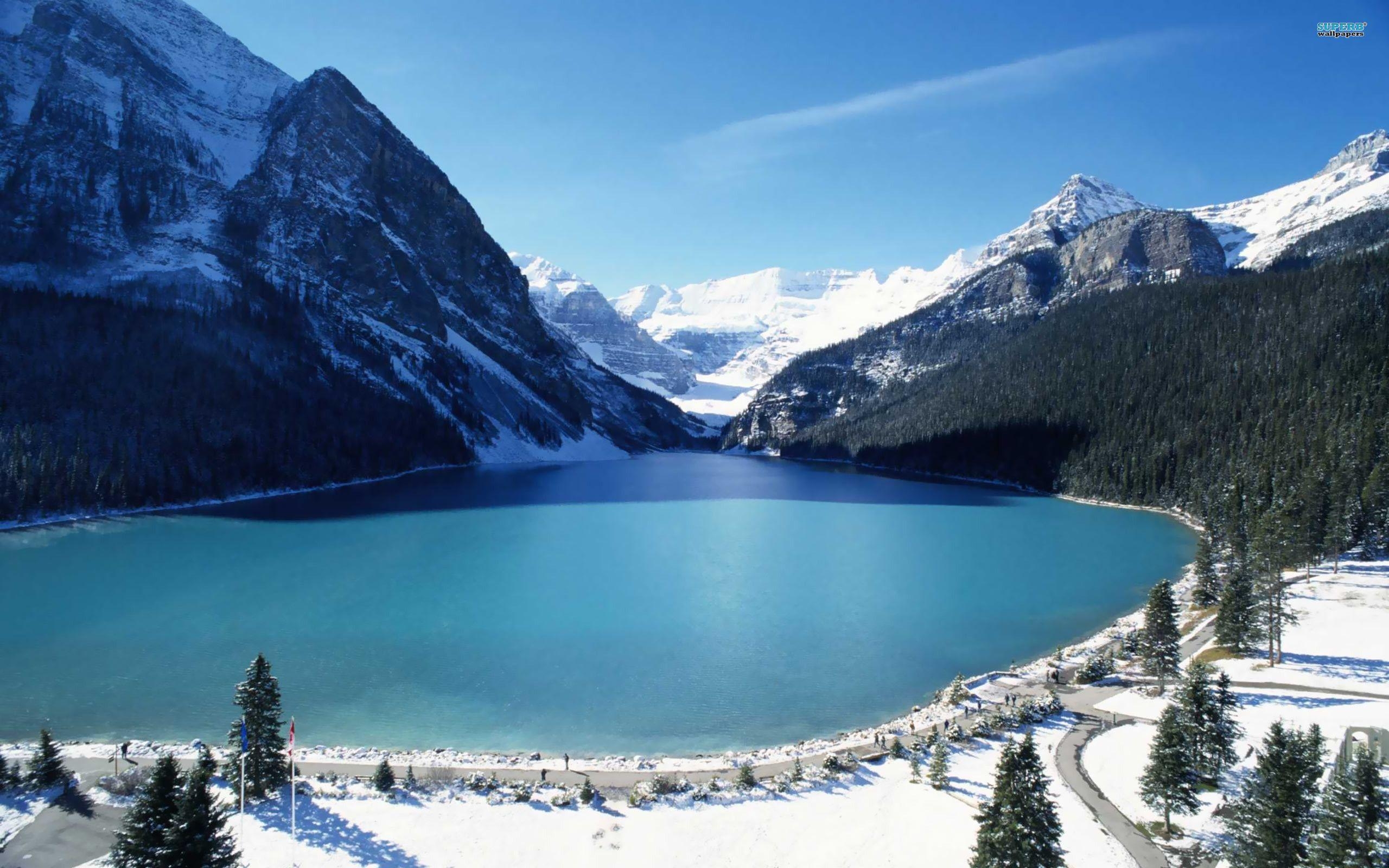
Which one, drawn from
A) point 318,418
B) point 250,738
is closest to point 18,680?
point 250,738

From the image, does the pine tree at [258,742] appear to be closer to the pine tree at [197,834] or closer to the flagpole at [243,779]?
the flagpole at [243,779]

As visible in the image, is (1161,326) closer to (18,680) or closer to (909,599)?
(909,599)

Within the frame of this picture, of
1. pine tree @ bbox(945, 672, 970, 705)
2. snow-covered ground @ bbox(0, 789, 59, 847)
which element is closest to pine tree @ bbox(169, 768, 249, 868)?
snow-covered ground @ bbox(0, 789, 59, 847)

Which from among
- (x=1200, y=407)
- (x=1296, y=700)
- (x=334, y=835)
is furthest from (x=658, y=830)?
(x=1200, y=407)

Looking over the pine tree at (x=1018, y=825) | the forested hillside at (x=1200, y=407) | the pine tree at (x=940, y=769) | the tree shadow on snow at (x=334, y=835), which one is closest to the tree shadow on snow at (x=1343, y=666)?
the forested hillside at (x=1200, y=407)

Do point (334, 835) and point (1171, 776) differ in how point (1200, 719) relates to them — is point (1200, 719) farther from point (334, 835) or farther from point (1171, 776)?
point (334, 835)

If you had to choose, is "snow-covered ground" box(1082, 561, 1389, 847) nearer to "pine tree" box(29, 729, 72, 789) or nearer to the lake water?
the lake water
